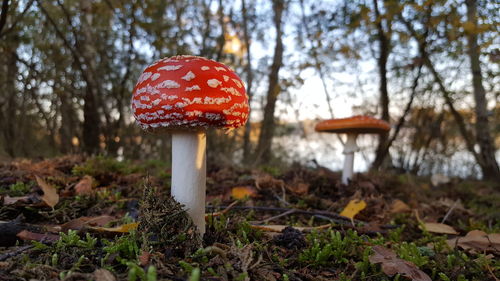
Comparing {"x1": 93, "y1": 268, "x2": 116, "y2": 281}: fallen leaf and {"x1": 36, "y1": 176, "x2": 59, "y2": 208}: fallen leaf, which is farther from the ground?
{"x1": 36, "y1": 176, "x2": 59, "y2": 208}: fallen leaf

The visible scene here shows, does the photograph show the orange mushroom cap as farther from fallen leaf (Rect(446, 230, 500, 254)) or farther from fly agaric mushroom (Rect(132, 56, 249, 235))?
fly agaric mushroom (Rect(132, 56, 249, 235))

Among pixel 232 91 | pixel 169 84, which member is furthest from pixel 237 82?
pixel 169 84

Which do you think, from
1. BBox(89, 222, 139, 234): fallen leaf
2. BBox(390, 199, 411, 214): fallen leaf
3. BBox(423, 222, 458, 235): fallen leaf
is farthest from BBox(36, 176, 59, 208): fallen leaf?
BBox(390, 199, 411, 214): fallen leaf

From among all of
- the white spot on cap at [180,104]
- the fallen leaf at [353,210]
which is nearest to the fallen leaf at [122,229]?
the white spot on cap at [180,104]

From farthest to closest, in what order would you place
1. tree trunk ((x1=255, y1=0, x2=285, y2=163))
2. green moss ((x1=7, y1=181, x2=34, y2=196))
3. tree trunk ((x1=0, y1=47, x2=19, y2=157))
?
tree trunk ((x1=0, y1=47, x2=19, y2=157)) → tree trunk ((x1=255, y1=0, x2=285, y2=163)) → green moss ((x1=7, y1=181, x2=34, y2=196))

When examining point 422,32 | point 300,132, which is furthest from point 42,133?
point 422,32

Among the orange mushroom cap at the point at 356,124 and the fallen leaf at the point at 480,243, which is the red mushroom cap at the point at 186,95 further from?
the orange mushroom cap at the point at 356,124

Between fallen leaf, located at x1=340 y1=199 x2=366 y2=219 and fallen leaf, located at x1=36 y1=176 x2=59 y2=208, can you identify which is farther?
fallen leaf, located at x1=340 y1=199 x2=366 y2=219
